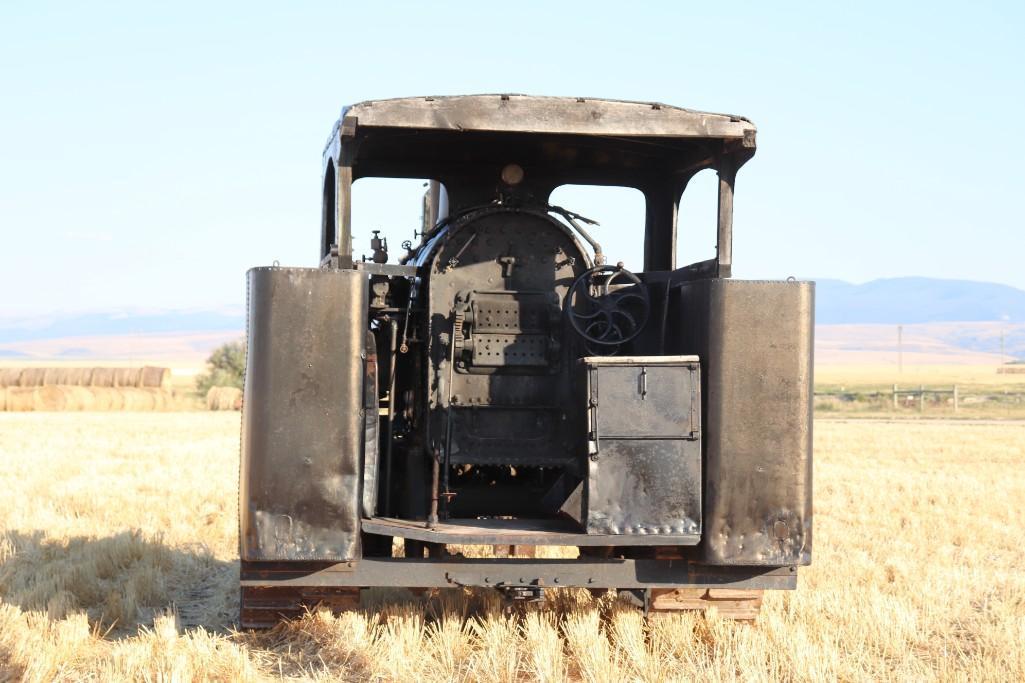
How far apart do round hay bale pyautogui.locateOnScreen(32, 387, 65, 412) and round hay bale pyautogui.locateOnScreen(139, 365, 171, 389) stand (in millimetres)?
2988

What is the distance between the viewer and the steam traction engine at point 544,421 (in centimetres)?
620

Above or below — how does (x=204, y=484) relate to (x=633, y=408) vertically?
below

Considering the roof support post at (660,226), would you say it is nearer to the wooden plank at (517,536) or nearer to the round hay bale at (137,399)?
the wooden plank at (517,536)

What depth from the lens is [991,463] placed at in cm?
1975

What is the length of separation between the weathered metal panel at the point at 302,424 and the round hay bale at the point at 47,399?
114ft

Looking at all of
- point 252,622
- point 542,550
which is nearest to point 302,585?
point 252,622

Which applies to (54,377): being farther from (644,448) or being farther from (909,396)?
(644,448)

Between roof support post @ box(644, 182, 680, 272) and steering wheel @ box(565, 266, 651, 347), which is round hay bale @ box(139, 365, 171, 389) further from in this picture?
steering wheel @ box(565, 266, 651, 347)

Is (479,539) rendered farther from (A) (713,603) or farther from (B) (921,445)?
(B) (921,445)

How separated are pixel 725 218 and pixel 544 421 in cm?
158

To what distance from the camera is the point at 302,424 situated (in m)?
6.20

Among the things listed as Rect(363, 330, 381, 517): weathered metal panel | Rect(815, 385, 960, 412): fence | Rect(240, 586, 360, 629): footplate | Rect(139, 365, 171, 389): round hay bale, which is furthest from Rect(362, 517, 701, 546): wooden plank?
Rect(815, 385, 960, 412): fence

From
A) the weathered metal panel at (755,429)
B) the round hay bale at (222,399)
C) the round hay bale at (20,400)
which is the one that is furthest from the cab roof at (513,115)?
the round hay bale at (222,399)

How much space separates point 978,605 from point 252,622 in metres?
4.50
